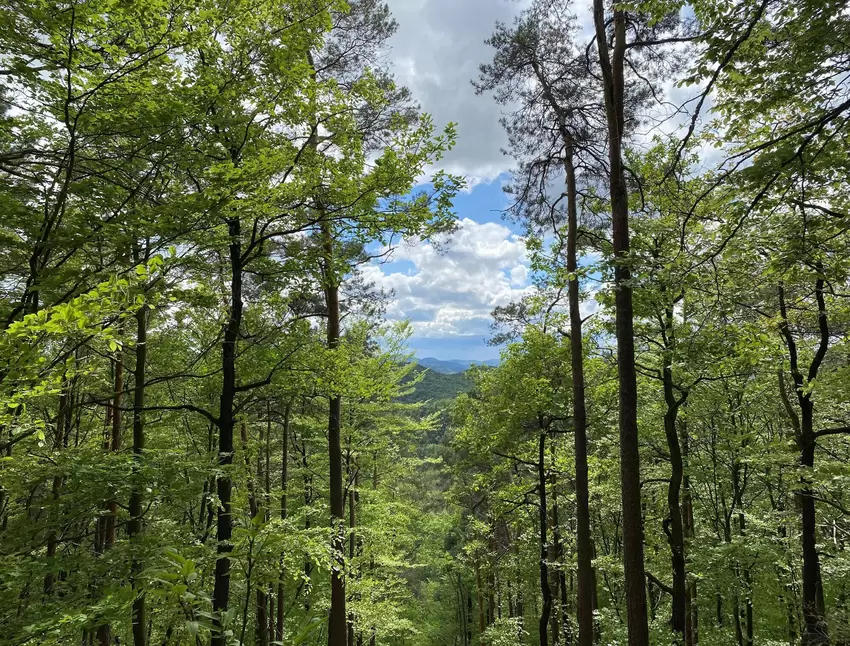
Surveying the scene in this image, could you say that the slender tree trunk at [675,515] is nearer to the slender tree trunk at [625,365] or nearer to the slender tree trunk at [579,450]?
the slender tree trunk at [579,450]

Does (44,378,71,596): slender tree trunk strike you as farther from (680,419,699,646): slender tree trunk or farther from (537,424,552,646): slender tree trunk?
(680,419,699,646): slender tree trunk

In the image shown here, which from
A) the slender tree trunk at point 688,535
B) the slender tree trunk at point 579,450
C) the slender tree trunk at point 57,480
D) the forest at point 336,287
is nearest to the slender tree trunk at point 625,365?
the forest at point 336,287

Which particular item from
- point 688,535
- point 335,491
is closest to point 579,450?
point 335,491

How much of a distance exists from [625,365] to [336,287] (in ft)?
14.7

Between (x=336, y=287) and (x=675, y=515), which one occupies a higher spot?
(x=336, y=287)

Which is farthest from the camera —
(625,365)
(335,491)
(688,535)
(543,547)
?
(688,535)

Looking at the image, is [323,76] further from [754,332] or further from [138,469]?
[754,332]

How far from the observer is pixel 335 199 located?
5355 mm

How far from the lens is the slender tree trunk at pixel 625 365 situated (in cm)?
473

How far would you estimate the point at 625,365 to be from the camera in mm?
5184

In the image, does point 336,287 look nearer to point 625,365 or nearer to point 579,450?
point 625,365

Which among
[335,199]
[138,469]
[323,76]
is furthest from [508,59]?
[138,469]

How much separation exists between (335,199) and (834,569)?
12021 mm

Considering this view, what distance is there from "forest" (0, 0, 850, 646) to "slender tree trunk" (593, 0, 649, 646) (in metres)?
0.04
